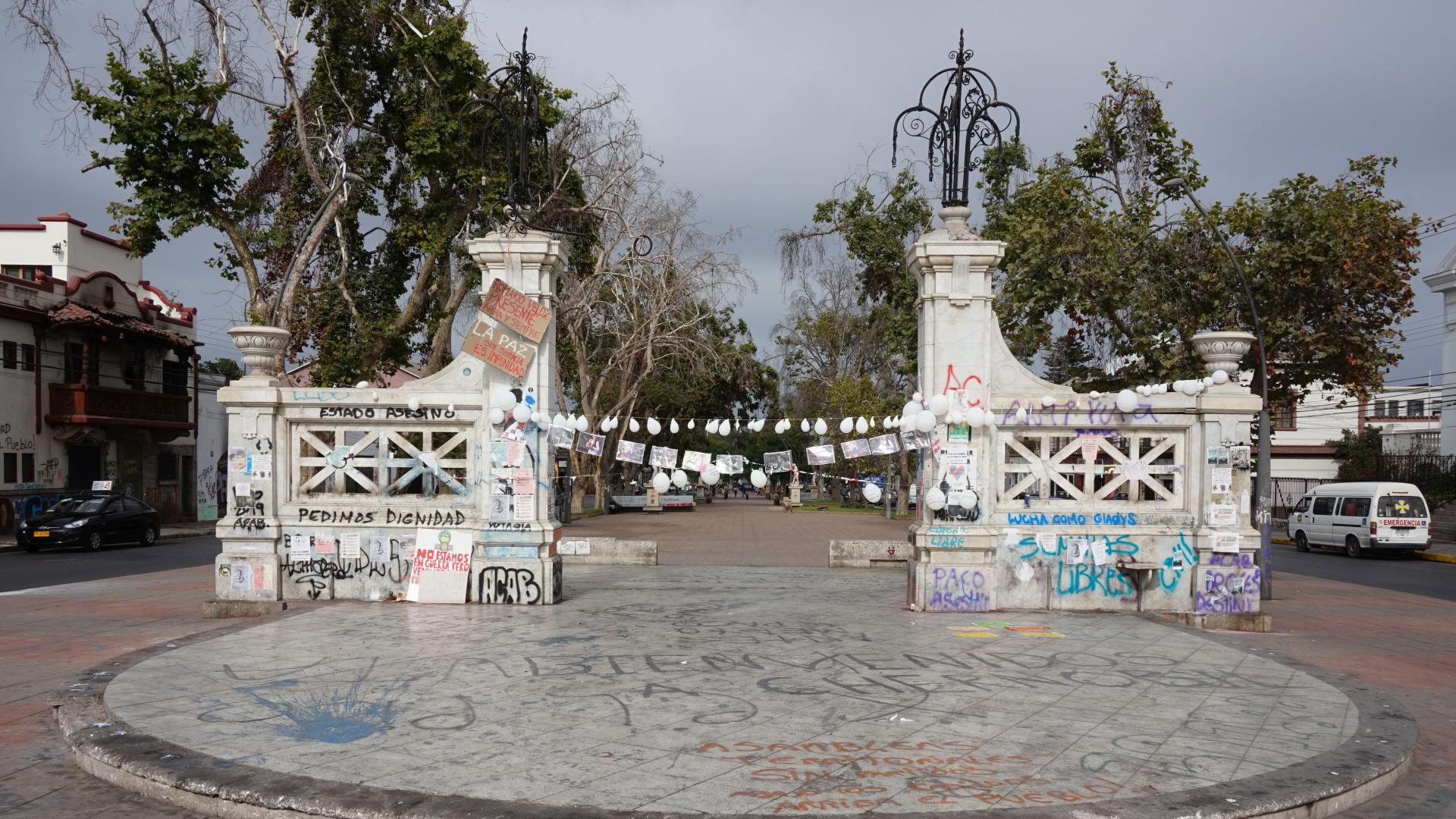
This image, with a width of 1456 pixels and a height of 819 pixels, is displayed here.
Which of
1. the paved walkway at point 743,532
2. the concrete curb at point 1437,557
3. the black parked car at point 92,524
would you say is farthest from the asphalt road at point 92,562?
the concrete curb at point 1437,557

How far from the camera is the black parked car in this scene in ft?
77.3

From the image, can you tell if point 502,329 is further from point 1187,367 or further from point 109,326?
point 109,326

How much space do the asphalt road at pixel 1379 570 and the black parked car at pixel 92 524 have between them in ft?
88.6

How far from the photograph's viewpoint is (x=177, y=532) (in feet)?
102

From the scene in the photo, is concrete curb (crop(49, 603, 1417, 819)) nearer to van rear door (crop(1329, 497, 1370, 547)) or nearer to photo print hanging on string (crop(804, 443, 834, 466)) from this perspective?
photo print hanging on string (crop(804, 443, 834, 466))

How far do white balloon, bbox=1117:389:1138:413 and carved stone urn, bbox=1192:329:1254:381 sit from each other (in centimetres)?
99

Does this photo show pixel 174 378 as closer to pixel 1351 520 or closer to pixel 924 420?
pixel 924 420

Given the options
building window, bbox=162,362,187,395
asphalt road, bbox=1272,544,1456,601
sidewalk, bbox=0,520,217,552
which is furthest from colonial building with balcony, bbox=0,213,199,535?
asphalt road, bbox=1272,544,1456,601

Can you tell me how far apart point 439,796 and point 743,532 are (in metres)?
25.8

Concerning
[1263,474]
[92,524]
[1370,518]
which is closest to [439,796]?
[1263,474]

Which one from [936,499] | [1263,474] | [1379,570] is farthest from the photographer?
[1379,570]

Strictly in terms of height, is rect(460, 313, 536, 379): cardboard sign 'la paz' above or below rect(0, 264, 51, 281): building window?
below

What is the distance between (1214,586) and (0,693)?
39.6ft

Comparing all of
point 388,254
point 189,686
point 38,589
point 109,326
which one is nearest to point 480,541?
point 189,686
